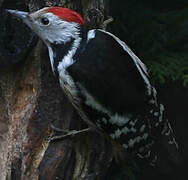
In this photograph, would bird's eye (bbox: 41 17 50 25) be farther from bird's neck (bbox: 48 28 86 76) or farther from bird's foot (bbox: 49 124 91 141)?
bird's foot (bbox: 49 124 91 141)

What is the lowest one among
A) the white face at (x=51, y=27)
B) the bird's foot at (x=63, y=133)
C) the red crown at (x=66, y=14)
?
the bird's foot at (x=63, y=133)

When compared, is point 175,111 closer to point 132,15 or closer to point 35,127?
point 132,15

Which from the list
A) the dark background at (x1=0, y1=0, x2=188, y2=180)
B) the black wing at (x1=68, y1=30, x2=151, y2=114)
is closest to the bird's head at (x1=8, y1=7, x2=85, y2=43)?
the black wing at (x1=68, y1=30, x2=151, y2=114)

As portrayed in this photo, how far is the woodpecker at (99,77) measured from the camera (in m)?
2.58

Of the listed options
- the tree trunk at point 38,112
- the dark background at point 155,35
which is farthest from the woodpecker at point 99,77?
the dark background at point 155,35

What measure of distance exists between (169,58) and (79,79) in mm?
935

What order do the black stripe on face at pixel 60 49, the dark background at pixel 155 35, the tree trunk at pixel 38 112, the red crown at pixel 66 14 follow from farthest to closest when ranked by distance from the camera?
the dark background at pixel 155 35 → the tree trunk at pixel 38 112 → the black stripe on face at pixel 60 49 → the red crown at pixel 66 14

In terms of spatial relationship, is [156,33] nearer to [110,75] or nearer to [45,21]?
[110,75]

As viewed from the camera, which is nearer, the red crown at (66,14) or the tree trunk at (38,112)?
the red crown at (66,14)

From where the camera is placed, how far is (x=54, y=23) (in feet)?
8.47

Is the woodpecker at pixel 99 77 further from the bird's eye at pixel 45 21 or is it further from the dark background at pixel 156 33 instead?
the dark background at pixel 156 33

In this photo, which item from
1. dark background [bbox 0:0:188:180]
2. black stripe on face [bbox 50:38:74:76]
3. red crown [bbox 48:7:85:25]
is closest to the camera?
red crown [bbox 48:7:85:25]

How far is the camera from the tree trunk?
9.09ft

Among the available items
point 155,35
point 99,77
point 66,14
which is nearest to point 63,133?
point 99,77
